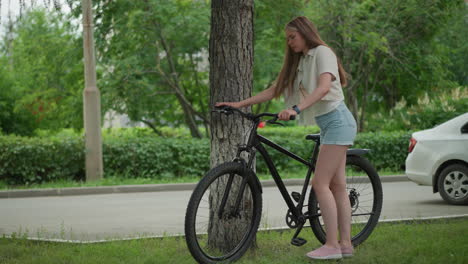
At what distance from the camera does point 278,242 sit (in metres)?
6.30

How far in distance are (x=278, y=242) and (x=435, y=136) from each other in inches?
184

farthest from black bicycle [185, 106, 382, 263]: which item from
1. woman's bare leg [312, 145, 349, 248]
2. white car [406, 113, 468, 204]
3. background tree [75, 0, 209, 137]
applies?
background tree [75, 0, 209, 137]

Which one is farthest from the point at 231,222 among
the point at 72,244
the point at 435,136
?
the point at 435,136

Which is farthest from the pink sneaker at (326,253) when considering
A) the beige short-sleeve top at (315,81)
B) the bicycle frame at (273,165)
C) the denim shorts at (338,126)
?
the beige short-sleeve top at (315,81)

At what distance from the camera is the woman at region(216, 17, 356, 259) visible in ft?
17.1

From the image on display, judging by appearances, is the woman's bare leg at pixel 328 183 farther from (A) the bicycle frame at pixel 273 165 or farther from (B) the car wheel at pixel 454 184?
(B) the car wheel at pixel 454 184

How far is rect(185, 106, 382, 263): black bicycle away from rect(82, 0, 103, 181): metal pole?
7851 millimetres

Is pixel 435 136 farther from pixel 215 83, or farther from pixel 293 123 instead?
pixel 293 123

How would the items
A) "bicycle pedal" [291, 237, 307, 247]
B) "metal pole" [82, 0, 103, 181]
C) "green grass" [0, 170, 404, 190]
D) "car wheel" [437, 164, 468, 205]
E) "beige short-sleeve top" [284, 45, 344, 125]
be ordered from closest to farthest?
"beige short-sleeve top" [284, 45, 344, 125]
"bicycle pedal" [291, 237, 307, 247]
"car wheel" [437, 164, 468, 205]
"green grass" [0, 170, 404, 190]
"metal pole" [82, 0, 103, 181]

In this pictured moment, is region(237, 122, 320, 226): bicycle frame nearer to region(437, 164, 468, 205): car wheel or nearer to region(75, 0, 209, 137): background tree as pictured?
region(437, 164, 468, 205): car wheel

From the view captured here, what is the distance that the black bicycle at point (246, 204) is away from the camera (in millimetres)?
5075

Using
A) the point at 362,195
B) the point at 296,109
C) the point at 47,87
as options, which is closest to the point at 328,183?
the point at 296,109

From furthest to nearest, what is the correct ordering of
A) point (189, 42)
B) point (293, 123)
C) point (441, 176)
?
point (293, 123) → point (189, 42) → point (441, 176)

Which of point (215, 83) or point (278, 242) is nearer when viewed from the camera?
point (215, 83)
